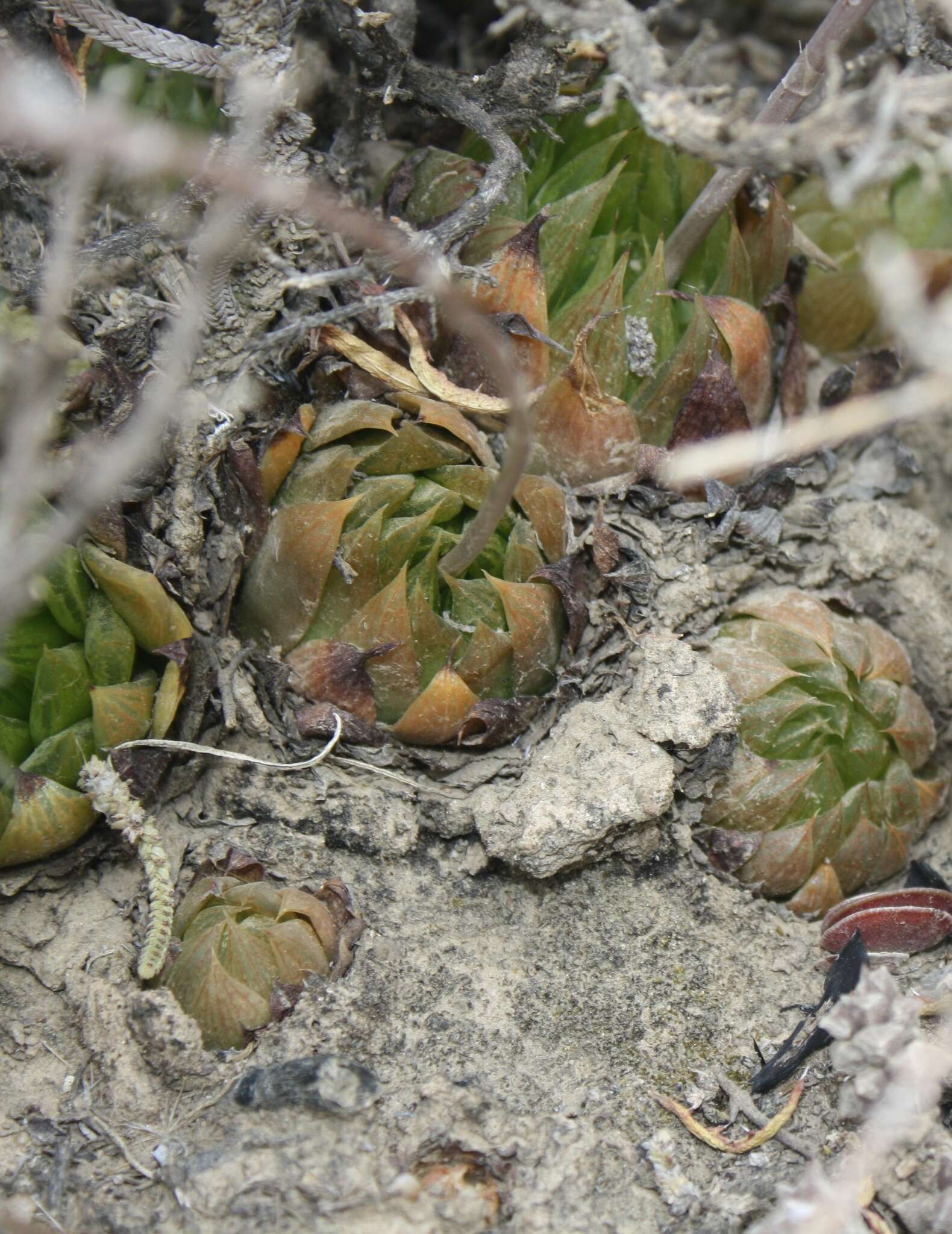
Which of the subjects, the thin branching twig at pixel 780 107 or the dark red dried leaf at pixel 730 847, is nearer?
the thin branching twig at pixel 780 107

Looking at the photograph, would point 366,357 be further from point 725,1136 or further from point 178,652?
point 725,1136

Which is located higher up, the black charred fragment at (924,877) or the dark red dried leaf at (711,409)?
the dark red dried leaf at (711,409)

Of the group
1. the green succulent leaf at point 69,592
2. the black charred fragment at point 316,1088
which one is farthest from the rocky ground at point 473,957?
the green succulent leaf at point 69,592

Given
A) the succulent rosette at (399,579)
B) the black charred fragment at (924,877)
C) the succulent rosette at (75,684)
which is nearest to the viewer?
the succulent rosette at (75,684)

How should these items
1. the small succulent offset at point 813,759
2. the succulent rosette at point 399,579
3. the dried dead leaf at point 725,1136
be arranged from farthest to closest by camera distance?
the small succulent offset at point 813,759, the succulent rosette at point 399,579, the dried dead leaf at point 725,1136

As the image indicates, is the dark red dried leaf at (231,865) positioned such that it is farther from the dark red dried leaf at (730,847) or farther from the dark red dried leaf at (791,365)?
the dark red dried leaf at (791,365)

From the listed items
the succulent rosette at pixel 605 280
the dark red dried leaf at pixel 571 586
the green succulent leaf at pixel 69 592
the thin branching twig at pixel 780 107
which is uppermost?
the thin branching twig at pixel 780 107

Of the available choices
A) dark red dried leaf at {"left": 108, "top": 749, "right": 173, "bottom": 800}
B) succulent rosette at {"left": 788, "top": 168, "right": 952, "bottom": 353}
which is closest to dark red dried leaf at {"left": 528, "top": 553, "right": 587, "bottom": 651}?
dark red dried leaf at {"left": 108, "top": 749, "right": 173, "bottom": 800}
